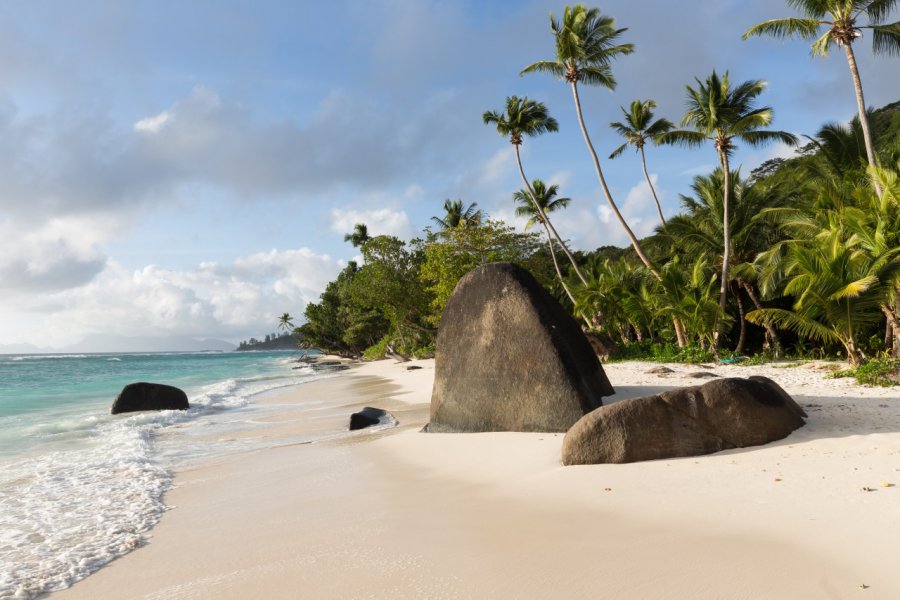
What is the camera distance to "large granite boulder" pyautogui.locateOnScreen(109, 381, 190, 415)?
1614 centimetres

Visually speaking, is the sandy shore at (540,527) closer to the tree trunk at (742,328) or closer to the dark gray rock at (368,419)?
the dark gray rock at (368,419)

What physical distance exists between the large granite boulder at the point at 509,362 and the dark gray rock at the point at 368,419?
80.1 inches

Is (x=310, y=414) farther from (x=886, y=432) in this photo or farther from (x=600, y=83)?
(x=600, y=83)

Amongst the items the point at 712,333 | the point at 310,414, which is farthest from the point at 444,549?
the point at 712,333

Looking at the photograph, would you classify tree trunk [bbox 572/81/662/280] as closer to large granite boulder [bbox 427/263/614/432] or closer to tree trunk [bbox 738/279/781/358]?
tree trunk [bbox 738/279/781/358]

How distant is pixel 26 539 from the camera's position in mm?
4855

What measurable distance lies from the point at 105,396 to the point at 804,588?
1023 inches

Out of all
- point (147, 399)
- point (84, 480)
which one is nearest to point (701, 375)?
point (84, 480)

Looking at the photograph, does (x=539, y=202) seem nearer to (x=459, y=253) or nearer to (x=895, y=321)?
(x=459, y=253)

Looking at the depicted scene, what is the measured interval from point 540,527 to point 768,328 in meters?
17.1

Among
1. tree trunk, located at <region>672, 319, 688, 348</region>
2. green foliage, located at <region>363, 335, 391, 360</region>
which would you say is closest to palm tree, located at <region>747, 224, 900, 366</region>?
tree trunk, located at <region>672, 319, 688, 348</region>

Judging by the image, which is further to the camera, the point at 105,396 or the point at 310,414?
the point at 105,396

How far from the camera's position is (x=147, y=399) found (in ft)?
53.5

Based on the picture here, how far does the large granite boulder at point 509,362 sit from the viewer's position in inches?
315
